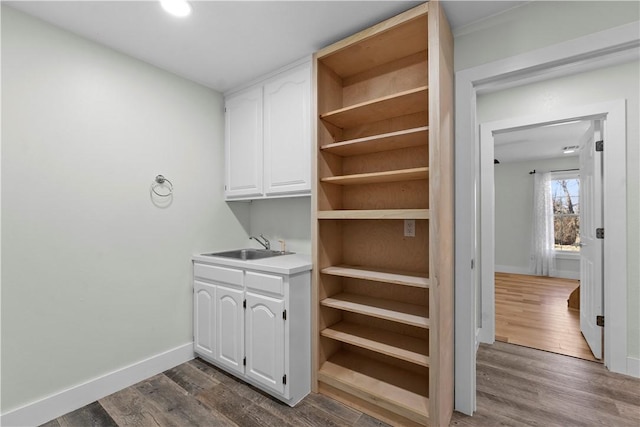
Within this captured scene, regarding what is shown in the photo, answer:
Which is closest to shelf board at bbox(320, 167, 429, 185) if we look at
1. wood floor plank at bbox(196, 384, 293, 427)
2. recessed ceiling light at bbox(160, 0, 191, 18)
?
recessed ceiling light at bbox(160, 0, 191, 18)

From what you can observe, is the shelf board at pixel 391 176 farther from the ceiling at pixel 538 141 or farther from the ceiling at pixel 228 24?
the ceiling at pixel 538 141

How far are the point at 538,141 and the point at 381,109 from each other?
13.3 feet

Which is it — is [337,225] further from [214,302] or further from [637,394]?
[637,394]

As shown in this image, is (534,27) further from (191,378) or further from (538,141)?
(538,141)

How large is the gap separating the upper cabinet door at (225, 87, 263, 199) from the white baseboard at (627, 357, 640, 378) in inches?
128

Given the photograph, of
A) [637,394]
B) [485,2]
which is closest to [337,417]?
[637,394]

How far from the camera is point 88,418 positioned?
1.77 m

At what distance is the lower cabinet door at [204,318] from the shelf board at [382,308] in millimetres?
960

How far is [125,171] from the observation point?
2133 mm

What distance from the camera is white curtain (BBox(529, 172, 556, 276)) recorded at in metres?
5.82

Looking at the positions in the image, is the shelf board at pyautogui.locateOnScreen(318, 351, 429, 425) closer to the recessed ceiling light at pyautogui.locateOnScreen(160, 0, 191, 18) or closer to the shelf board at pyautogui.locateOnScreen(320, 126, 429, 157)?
the shelf board at pyautogui.locateOnScreen(320, 126, 429, 157)

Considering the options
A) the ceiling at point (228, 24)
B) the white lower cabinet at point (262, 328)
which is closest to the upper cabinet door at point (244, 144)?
the ceiling at point (228, 24)

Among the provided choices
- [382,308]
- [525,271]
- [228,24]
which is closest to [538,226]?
[525,271]

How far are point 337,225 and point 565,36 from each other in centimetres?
176
